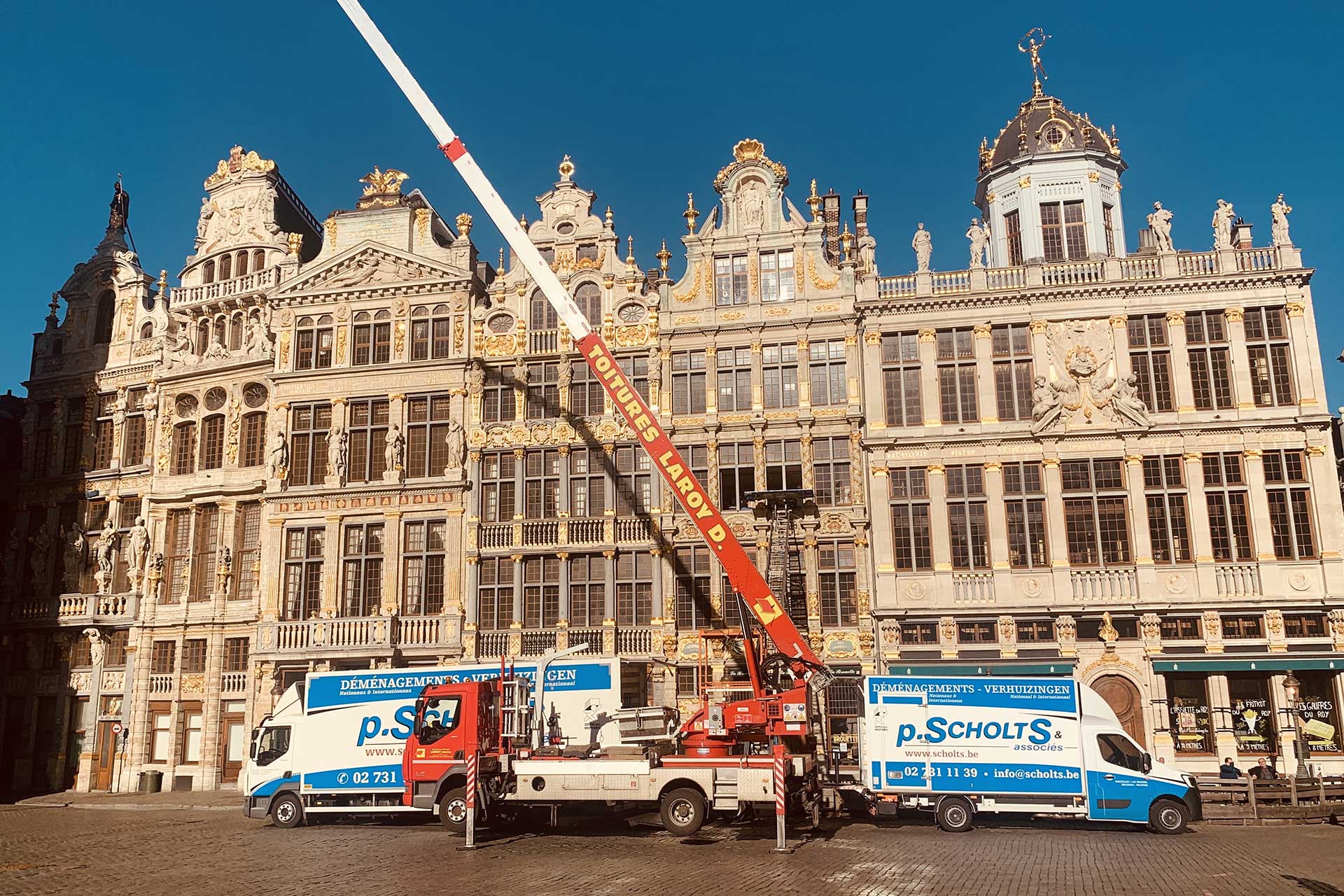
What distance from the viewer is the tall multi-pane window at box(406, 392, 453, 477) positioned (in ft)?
121

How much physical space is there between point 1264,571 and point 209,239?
3873 cm

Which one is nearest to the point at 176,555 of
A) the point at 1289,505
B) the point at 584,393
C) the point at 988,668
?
the point at 584,393

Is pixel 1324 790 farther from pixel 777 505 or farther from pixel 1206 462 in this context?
pixel 777 505

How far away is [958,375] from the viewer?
3403 centimetres

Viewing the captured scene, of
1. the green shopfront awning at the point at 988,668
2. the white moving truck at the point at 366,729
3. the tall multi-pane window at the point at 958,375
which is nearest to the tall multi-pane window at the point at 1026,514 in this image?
the tall multi-pane window at the point at 958,375

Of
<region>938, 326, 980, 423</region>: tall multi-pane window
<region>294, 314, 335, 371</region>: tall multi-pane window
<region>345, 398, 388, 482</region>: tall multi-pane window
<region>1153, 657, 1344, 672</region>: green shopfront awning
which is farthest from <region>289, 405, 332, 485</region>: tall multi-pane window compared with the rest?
<region>1153, 657, 1344, 672</region>: green shopfront awning

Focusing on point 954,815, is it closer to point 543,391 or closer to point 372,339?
point 543,391

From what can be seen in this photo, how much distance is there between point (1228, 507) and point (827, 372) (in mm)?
12693

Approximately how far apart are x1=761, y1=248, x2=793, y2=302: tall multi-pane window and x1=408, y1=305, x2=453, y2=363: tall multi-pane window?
36.8 feet

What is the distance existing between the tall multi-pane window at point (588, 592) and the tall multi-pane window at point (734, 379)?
21.9 ft

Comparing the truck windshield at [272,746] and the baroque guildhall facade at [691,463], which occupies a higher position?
the baroque guildhall facade at [691,463]

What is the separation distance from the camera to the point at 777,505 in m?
31.1

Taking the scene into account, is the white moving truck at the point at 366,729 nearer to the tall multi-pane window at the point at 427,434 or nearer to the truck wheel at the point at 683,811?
the truck wheel at the point at 683,811

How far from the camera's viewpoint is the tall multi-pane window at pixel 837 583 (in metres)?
33.0
